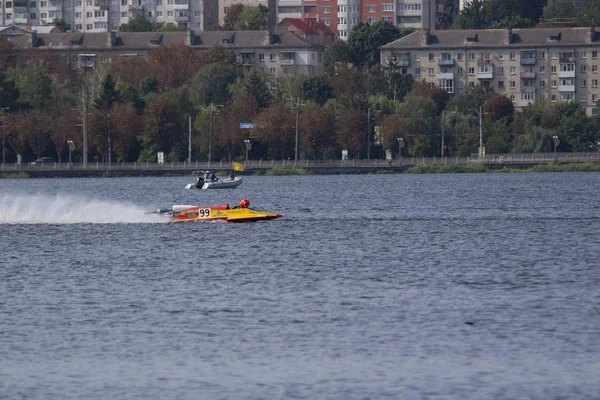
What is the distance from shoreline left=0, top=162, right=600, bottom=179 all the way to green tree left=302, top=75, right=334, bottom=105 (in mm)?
31668

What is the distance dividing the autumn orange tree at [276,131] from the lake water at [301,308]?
7540cm

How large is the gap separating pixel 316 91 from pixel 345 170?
34.0 meters

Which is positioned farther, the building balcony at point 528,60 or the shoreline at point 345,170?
the building balcony at point 528,60

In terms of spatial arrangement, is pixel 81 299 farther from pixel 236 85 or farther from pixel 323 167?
pixel 236 85

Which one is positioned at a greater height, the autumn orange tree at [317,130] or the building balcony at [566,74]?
the building balcony at [566,74]

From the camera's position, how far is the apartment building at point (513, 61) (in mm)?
183625

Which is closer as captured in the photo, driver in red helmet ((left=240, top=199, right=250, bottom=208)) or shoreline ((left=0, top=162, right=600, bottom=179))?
driver in red helmet ((left=240, top=199, right=250, bottom=208))

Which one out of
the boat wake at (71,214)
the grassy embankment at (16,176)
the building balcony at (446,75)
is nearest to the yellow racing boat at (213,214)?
the boat wake at (71,214)

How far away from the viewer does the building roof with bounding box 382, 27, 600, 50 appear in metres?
184

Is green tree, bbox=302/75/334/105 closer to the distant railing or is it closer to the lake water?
the distant railing

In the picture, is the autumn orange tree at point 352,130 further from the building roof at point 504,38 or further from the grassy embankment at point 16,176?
the building roof at point 504,38

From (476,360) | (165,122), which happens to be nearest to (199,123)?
(165,122)

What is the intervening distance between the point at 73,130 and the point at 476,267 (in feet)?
339

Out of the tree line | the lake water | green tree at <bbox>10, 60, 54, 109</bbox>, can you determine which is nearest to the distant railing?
the tree line
